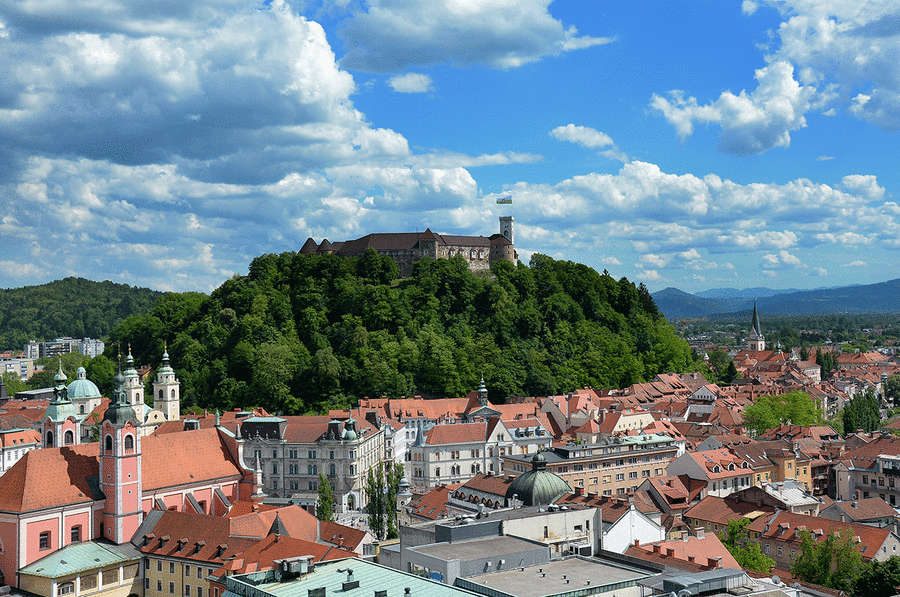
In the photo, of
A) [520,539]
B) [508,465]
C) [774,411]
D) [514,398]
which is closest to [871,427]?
[774,411]

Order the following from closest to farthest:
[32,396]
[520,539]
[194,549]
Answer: [520,539], [194,549], [32,396]

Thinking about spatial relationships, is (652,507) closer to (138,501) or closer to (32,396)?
(138,501)

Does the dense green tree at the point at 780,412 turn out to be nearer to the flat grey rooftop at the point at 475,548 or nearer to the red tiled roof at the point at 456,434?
the red tiled roof at the point at 456,434

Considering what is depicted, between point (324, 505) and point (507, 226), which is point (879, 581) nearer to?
point (324, 505)

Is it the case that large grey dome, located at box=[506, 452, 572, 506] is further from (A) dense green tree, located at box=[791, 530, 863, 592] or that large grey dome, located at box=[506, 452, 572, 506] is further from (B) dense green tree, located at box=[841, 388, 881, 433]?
(B) dense green tree, located at box=[841, 388, 881, 433]

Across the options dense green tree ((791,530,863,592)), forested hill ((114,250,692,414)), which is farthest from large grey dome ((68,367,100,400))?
dense green tree ((791,530,863,592))

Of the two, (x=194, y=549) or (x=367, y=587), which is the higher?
(x=367, y=587)

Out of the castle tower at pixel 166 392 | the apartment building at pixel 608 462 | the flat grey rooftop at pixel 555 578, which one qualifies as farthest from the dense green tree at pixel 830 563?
the castle tower at pixel 166 392
